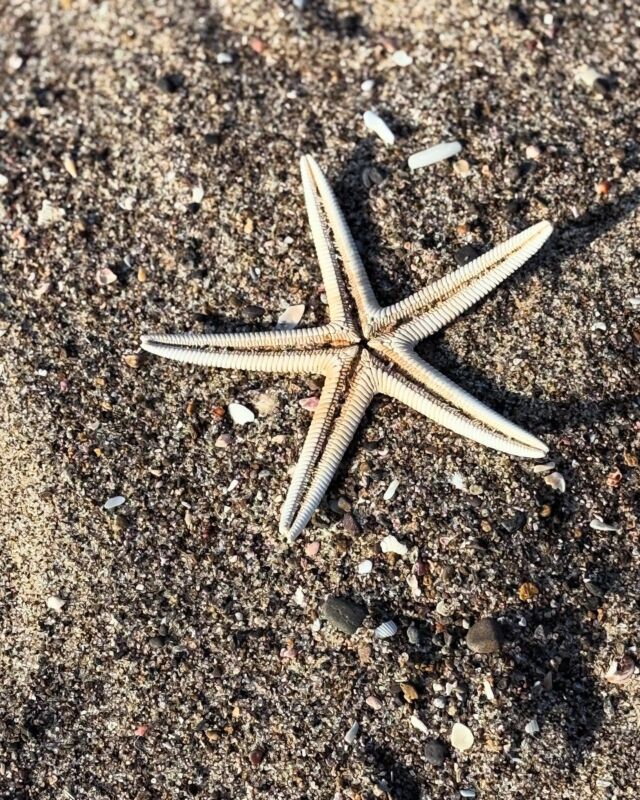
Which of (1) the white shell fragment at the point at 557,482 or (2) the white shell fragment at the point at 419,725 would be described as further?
(1) the white shell fragment at the point at 557,482

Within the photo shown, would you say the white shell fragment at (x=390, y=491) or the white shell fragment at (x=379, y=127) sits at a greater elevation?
the white shell fragment at (x=379, y=127)

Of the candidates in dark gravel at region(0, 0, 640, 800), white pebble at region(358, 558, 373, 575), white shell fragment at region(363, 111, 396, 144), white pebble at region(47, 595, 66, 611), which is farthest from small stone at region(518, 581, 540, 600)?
white shell fragment at region(363, 111, 396, 144)

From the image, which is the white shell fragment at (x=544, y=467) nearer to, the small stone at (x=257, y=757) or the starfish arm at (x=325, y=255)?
the starfish arm at (x=325, y=255)

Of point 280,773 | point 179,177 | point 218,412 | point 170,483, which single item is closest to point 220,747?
point 280,773

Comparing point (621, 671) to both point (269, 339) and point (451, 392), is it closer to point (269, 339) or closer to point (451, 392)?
point (451, 392)

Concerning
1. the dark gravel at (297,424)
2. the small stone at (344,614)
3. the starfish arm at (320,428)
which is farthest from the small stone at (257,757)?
the starfish arm at (320,428)
